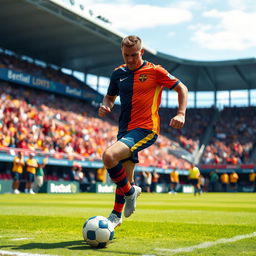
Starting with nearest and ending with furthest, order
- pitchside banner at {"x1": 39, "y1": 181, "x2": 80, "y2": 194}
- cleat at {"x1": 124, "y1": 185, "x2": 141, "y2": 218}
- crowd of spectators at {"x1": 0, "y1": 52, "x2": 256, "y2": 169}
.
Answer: cleat at {"x1": 124, "y1": 185, "x2": 141, "y2": 218} → pitchside banner at {"x1": 39, "y1": 181, "x2": 80, "y2": 194} → crowd of spectators at {"x1": 0, "y1": 52, "x2": 256, "y2": 169}

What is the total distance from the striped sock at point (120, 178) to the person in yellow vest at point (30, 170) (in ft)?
53.4

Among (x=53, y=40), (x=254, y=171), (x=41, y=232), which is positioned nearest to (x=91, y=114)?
(x=53, y=40)

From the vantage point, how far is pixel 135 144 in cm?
504

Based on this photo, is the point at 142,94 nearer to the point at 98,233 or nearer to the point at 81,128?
the point at 98,233

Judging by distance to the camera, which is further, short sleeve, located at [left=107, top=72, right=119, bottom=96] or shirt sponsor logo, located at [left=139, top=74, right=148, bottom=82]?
short sleeve, located at [left=107, top=72, right=119, bottom=96]

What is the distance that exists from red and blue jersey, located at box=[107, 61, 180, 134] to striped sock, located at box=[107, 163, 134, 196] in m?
0.56

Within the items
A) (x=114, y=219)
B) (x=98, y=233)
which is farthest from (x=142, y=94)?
(x=98, y=233)

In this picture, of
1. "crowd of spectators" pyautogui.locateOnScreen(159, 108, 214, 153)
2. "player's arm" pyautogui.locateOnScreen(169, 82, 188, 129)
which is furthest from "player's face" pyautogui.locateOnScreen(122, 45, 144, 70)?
"crowd of spectators" pyautogui.locateOnScreen(159, 108, 214, 153)

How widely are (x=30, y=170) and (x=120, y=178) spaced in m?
16.6

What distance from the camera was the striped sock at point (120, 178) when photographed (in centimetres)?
489

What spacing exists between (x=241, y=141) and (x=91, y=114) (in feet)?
50.8

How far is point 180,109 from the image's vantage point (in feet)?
16.6

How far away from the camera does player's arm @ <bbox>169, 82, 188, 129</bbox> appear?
191 inches

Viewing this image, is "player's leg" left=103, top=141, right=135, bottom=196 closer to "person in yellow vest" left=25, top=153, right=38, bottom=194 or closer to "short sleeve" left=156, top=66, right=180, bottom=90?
"short sleeve" left=156, top=66, right=180, bottom=90
